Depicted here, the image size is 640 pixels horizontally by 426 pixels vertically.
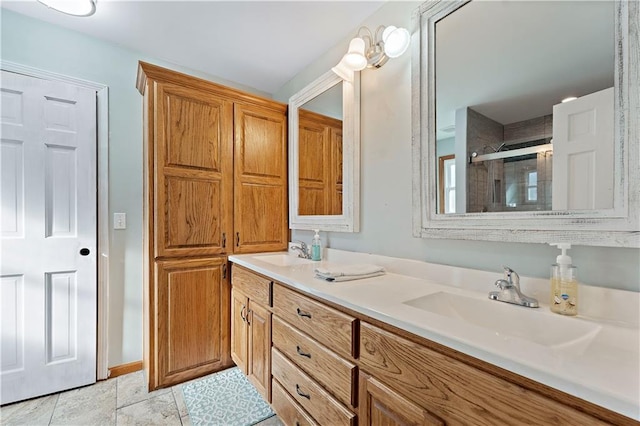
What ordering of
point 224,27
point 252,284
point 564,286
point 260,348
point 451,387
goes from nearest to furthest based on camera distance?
point 451,387 → point 564,286 → point 260,348 → point 252,284 → point 224,27

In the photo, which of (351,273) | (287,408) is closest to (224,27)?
(351,273)

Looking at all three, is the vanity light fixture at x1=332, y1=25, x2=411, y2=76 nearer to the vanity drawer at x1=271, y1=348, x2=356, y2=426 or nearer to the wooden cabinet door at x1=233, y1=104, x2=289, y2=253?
the wooden cabinet door at x1=233, y1=104, x2=289, y2=253

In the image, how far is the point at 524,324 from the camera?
870mm

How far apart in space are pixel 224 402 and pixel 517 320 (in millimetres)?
1695

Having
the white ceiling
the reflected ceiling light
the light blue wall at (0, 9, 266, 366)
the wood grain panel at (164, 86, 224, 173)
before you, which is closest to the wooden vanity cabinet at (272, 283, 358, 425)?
the wood grain panel at (164, 86, 224, 173)

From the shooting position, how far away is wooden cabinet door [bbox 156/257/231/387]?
1.77m

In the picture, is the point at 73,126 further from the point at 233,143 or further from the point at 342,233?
the point at 342,233

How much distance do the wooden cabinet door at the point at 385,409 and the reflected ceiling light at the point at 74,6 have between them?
7.74ft

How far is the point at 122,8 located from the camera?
1665 millimetres

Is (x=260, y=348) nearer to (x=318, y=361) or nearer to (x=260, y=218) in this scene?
(x=318, y=361)

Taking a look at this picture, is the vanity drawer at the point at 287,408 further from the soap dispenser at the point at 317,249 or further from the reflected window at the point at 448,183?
the reflected window at the point at 448,183

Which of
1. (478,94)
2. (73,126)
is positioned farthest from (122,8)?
(478,94)

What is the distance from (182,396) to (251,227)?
1.17m

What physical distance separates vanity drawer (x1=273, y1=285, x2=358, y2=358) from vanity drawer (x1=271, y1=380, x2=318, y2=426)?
36 centimetres
